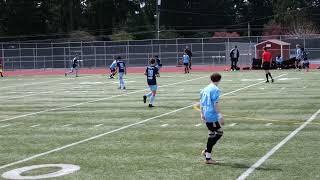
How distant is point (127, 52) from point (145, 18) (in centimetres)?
3796

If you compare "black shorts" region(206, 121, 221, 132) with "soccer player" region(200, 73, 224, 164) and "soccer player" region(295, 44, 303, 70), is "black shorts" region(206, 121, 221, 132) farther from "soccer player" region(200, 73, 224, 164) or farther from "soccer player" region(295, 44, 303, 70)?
"soccer player" region(295, 44, 303, 70)

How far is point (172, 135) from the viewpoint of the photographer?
1434cm

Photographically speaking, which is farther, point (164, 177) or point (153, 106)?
point (153, 106)

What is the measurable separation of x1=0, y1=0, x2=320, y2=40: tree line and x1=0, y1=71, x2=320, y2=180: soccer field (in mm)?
61039

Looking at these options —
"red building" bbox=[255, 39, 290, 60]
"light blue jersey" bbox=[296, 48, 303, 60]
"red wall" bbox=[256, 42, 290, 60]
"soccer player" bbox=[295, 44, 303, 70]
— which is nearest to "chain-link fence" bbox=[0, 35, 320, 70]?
"red wall" bbox=[256, 42, 290, 60]

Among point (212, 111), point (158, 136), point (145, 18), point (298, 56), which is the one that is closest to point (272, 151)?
point (212, 111)

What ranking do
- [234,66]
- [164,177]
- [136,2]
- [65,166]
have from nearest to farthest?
[164,177] < [65,166] < [234,66] < [136,2]

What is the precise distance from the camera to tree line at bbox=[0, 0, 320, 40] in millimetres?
84750

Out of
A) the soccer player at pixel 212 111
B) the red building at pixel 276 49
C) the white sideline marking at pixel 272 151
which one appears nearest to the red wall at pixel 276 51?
the red building at pixel 276 49

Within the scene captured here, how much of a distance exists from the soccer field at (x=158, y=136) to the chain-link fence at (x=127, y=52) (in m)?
29.5

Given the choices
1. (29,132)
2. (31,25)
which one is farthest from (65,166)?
(31,25)

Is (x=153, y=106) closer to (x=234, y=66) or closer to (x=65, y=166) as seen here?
(x=65, y=166)

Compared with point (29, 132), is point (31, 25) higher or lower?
higher

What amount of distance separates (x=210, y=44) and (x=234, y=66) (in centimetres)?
987
